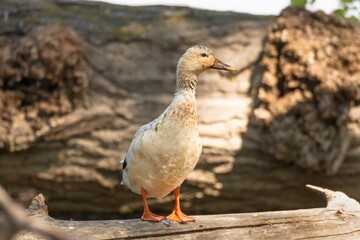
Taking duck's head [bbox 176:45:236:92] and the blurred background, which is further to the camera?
the blurred background

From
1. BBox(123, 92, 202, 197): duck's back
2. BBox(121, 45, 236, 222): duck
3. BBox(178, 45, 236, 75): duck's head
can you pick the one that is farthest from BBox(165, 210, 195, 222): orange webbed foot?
BBox(178, 45, 236, 75): duck's head

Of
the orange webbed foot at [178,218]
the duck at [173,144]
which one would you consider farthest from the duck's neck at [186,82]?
the orange webbed foot at [178,218]

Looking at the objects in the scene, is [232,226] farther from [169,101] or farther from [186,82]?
[169,101]

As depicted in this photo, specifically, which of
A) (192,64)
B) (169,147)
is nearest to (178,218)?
(169,147)

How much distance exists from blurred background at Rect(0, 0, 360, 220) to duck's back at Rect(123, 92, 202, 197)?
8.17 feet

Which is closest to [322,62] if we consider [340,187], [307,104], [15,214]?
[307,104]

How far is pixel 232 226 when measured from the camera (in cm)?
396

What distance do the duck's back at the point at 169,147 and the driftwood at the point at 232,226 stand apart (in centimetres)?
28

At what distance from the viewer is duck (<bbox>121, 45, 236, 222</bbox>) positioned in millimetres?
3857

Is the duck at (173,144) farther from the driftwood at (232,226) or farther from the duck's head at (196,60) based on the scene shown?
the driftwood at (232,226)

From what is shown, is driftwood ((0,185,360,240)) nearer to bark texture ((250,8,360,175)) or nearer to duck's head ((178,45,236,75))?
duck's head ((178,45,236,75))

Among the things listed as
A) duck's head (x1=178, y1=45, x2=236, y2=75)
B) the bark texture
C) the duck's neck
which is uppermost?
duck's head (x1=178, y1=45, x2=236, y2=75)

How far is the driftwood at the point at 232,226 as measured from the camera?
147 inches

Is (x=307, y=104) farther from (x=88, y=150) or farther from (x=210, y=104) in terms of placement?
(x=88, y=150)
